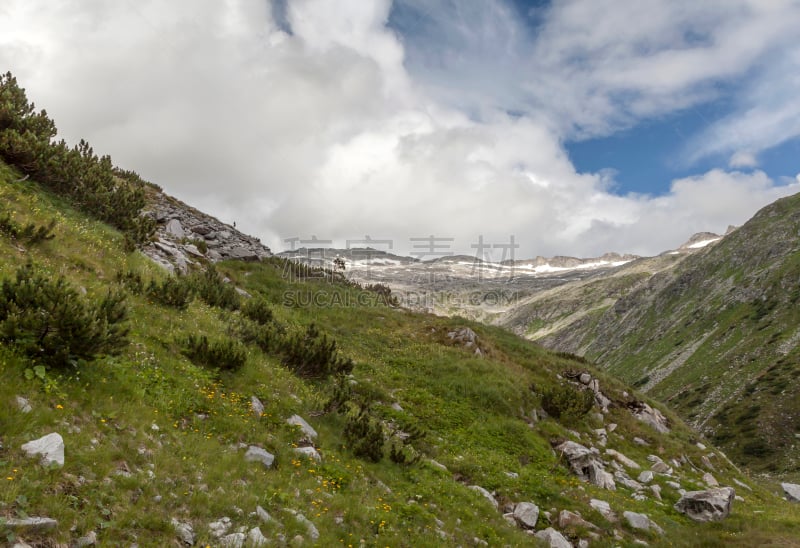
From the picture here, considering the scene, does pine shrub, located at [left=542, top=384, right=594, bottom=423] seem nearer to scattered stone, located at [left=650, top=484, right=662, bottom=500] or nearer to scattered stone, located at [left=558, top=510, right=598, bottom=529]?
scattered stone, located at [left=650, top=484, right=662, bottom=500]

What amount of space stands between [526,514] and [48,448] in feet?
38.1

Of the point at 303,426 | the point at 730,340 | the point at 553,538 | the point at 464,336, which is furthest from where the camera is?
the point at 730,340

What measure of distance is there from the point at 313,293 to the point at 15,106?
62.8 feet

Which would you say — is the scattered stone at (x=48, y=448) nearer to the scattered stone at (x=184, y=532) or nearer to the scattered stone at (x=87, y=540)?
the scattered stone at (x=87, y=540)

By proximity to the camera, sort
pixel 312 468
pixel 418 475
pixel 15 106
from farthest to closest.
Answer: pixel 15 106 < pixel 418 475 < pixel 312 468

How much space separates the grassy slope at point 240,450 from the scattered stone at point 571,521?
1.47 ft

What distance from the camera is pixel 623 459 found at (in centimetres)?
1994

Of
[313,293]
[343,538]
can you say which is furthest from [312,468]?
[313,293]

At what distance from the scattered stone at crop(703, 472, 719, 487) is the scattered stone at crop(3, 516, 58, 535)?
25.5 m

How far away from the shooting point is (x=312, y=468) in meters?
9.76

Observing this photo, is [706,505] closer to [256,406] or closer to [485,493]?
[485,493]

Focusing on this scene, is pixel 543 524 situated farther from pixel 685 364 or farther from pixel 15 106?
pixel 685 364

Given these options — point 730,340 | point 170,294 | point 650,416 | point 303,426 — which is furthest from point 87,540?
point 730,340

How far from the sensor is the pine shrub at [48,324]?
7262mm
